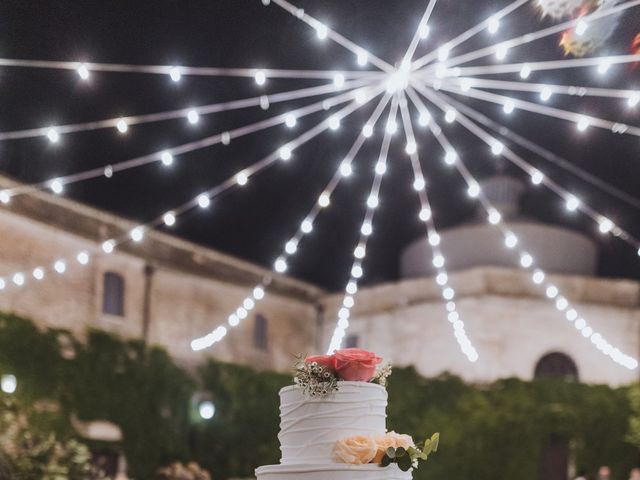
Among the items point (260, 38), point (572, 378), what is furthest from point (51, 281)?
point (572, 378)

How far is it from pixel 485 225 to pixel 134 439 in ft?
30.8

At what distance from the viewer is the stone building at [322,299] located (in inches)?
618

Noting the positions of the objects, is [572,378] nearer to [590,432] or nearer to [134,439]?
[590,432]

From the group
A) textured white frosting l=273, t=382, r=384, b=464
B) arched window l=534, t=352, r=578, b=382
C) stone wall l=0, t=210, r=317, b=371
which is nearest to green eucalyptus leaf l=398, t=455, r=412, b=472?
textured white frosting l=273, t=382, r=384, b=464

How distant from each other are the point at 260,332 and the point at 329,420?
15.3m

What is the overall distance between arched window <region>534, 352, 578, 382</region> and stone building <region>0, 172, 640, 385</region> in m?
0.03

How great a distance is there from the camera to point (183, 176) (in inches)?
714

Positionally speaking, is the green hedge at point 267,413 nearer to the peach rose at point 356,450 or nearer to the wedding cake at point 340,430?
the wedding cake at point 340,430

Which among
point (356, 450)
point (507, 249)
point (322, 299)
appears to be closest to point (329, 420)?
point (356, 450)

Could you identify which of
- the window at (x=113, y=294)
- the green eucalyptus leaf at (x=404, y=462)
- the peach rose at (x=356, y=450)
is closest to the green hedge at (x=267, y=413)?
the window at (x=113, y=294)

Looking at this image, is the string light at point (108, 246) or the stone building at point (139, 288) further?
the stone building at point (139, 288)

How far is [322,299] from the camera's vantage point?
71.6ft

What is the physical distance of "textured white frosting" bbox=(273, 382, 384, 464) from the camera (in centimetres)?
502

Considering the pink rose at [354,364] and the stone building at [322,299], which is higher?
the stone building at [322,299]
